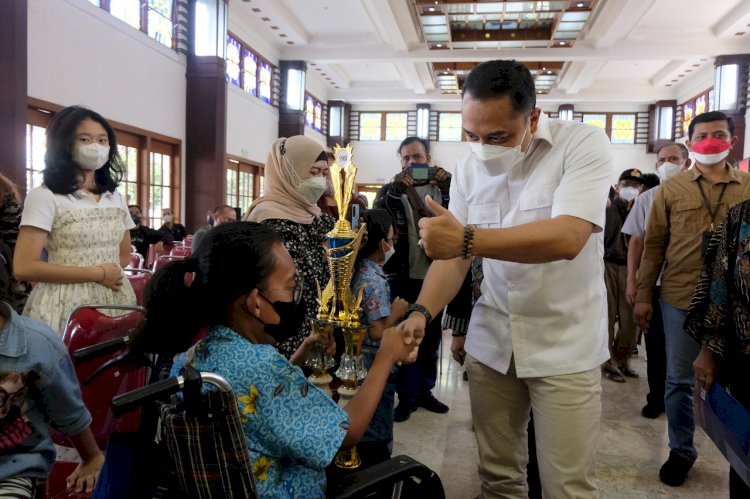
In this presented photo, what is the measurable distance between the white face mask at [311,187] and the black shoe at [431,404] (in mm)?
1708

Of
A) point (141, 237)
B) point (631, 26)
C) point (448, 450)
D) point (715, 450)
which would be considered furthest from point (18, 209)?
point (631, 26)

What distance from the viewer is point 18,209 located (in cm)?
187

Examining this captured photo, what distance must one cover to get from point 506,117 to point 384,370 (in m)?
0.62

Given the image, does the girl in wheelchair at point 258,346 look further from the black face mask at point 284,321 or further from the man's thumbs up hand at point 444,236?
the man's thumbs up hand at point 444,236

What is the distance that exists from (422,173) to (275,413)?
2.07 metres

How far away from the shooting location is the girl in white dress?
6.28ft

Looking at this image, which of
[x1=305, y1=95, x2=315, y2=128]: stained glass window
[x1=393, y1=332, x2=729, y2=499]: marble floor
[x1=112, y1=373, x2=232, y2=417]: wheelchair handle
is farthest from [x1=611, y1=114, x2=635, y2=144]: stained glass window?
[x1=112, y1=373, x2=232, y2=417]: wheelchair handle

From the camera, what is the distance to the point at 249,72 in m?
11.6

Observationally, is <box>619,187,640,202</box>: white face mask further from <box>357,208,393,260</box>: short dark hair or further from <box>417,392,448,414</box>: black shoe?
<box>357,208,393,260</box>: short dark hair

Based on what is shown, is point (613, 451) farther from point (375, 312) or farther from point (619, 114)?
point (619, 114)

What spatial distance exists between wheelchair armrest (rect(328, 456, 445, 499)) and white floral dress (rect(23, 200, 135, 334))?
4.26 ft

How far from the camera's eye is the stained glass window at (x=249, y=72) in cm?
1125

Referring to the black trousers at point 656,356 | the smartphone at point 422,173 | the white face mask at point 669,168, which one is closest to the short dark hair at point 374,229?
the smartphone at point 422,173

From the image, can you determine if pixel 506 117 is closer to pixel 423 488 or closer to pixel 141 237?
pixel 423 488
